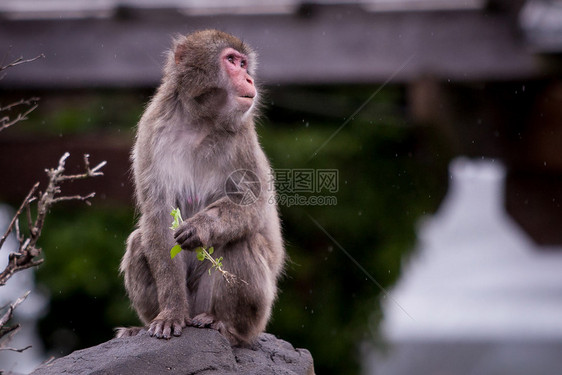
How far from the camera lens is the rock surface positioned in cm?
340

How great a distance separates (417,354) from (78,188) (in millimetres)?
4929

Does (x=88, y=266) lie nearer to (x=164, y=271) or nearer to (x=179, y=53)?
(x=164, y=271)

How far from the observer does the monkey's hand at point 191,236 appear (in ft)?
12.2

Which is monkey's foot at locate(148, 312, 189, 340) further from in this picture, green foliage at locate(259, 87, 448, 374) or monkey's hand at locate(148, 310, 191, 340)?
green foliage at locate(259, 87, 448, 374)

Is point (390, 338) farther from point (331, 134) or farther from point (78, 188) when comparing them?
point (78, 188)

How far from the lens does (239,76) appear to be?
13.4 ft

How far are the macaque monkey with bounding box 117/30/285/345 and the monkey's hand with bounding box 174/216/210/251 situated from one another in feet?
0.42

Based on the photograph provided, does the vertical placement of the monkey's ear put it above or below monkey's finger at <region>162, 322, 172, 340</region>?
above

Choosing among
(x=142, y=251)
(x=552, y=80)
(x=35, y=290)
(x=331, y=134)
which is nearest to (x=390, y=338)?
(x=331, y=134)

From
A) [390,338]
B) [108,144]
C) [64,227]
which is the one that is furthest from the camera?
[390,338]

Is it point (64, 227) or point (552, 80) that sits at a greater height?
point (552, 80)

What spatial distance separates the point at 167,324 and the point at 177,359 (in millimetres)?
287

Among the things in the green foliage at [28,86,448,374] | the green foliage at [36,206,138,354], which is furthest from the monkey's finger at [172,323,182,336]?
the green foliage at [36,206,138,354]

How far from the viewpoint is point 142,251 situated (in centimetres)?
408
